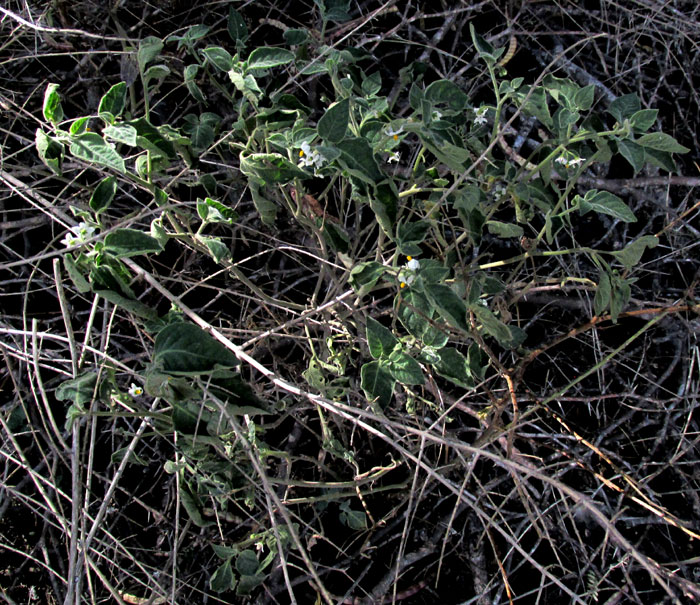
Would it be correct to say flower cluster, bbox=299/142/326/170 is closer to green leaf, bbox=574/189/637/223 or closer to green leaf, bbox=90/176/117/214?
green leaf, bbox=90/176/117/214

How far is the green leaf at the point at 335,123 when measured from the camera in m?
0.97

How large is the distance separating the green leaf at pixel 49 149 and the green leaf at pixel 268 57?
36 centimetres

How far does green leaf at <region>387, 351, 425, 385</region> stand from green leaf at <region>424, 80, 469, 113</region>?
0.45m

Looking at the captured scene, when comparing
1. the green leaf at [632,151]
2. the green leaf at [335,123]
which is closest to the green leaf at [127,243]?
the green leaf at [335,123]

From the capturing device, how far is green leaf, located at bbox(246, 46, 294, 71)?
1.18m

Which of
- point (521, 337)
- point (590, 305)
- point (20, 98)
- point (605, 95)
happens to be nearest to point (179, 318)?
point (521, 337)

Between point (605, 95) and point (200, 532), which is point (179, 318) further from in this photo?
point (605, 95)

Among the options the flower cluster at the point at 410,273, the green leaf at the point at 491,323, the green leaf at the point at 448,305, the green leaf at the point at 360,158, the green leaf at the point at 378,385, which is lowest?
the green leaf at the point at 378,385

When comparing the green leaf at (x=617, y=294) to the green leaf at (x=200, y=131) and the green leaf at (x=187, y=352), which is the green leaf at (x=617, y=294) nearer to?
the green leaf at (x=187, y=352)

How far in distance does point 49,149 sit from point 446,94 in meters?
0.68

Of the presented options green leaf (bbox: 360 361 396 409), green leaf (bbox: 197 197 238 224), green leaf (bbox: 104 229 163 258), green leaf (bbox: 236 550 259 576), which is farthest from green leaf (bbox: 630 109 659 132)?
green leaf (bbox: 236 550 259 576)

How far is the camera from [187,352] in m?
0.91

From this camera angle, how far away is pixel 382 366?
1.08 meters

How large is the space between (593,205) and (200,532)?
1.19m
